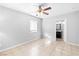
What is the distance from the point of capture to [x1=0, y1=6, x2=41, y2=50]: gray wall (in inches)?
172

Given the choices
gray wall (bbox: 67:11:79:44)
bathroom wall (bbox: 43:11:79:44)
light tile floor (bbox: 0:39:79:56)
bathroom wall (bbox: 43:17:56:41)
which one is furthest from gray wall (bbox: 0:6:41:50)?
gray wall (bbox: 67:11:79:44)

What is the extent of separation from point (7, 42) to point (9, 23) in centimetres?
87

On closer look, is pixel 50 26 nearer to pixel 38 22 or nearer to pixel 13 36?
pixel 38 22

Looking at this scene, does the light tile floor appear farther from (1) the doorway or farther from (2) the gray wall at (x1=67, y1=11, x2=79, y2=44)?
(1) the doorway

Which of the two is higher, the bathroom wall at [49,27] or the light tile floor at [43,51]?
the bathroom wall at [49,27]

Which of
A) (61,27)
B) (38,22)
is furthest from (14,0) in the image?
(61,27)

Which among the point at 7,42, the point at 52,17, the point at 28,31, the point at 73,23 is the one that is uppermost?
the point at 52,17

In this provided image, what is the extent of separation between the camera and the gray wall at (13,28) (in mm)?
4371

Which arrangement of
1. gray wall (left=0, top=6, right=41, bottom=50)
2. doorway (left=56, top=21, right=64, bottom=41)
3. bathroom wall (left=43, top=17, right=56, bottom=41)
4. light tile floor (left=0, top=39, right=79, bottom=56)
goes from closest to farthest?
light tile floor (left=0, top=39, right=79, bottom=56) < gray wall (left=0, top=6, right=41, bottom=50) < bathroom wall (left=43, top=17, right=56, bottom=41) < doorway (left=56, top=21, right=64, bottom=41)

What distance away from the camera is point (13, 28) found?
4.99 meters

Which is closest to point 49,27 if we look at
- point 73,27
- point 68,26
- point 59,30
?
point 68,26

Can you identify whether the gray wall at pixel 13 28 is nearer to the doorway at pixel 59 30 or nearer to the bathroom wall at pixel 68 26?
the bathroom wall at pixel 68 26

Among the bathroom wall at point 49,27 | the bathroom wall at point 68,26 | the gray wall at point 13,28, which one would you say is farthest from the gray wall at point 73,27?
the gray wall at point 13,28

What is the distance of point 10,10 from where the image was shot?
4773mm
